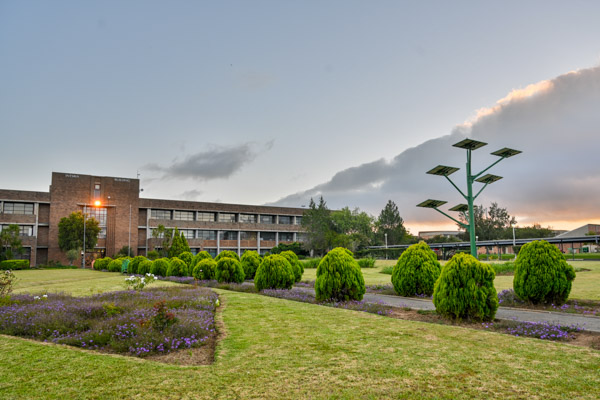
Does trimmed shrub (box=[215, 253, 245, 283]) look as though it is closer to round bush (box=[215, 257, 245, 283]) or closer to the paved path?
round bush (box=[215, 257, 245, 283])

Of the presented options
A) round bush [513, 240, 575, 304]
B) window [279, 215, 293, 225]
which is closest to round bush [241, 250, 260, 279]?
round bush [513, 240, 575, 304]

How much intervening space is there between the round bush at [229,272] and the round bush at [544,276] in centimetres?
1245

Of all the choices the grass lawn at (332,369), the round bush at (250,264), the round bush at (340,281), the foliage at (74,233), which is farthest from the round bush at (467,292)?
the foliage at (74,233)

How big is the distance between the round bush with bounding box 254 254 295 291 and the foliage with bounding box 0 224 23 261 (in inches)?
1684

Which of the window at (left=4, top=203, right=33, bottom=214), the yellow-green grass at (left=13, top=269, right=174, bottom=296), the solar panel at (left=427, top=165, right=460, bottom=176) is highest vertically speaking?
the window at (left=4, top=203, right=33, bottom=214)

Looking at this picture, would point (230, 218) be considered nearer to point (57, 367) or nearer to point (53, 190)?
point (53, 190)

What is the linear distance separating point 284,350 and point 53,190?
57.0 meters

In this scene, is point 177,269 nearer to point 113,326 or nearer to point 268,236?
point 113,326

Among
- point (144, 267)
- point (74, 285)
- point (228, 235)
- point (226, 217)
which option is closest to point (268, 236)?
point (228, 235)

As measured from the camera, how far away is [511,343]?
6.91m

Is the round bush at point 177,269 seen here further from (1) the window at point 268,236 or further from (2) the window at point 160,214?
(1) the window at point 268,236

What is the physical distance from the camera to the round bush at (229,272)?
19.9m

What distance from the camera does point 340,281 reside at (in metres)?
12.8

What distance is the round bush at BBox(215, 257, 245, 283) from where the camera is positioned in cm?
1988
